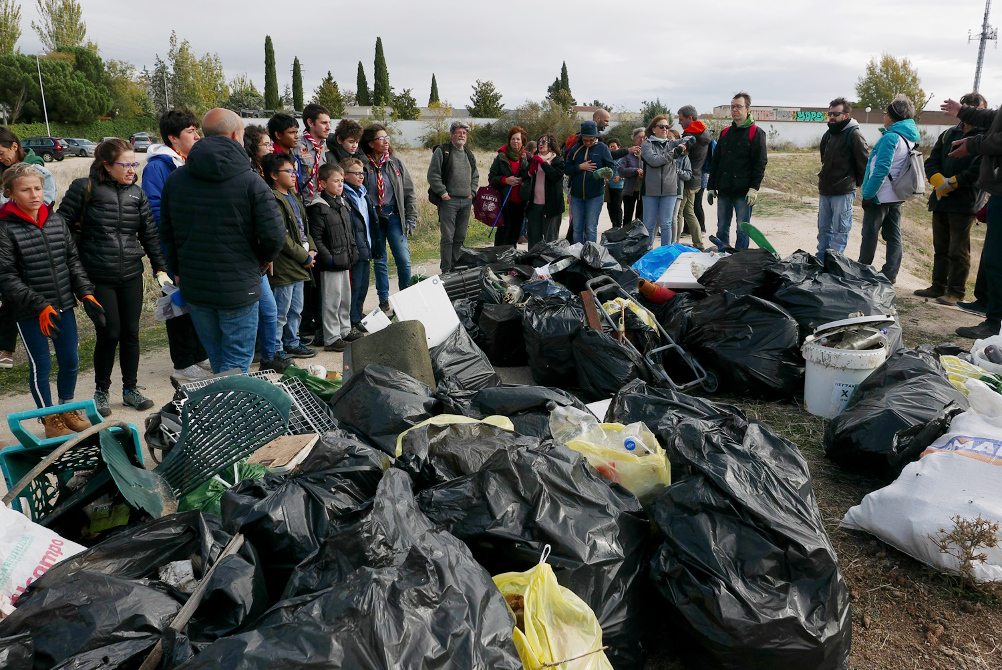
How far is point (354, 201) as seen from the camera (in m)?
5.64

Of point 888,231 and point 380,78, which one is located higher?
point 380,78

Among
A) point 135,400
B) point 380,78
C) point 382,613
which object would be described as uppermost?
point 380,78

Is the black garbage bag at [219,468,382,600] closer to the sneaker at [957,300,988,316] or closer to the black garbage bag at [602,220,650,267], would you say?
the black garbage bag at [602,220,650,267]

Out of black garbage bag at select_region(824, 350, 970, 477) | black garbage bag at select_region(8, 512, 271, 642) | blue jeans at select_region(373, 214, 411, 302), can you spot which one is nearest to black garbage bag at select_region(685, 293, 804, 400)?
black garbage bag at select_region(824, 350, 970, 477)

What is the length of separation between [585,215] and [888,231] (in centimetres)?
334

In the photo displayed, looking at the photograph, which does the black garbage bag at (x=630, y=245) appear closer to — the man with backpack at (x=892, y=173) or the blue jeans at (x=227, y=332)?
the man with backpack at (x=892, y=173)

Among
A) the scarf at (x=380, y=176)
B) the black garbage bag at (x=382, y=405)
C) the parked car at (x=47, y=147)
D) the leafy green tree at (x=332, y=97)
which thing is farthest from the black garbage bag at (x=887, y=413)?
the leafy green tree at (x=332, y=97)

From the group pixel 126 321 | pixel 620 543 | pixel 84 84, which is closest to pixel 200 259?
pixel 126 321

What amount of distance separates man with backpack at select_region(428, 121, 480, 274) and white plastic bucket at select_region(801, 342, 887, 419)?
4.30 meters

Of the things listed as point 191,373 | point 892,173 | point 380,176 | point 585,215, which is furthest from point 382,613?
point 585,215

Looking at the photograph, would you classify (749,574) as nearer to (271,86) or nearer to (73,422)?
(73,422)

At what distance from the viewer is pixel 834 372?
377 centimetres

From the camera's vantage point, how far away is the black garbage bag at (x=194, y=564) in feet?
5.71

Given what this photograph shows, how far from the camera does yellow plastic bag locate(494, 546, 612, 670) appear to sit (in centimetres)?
164
